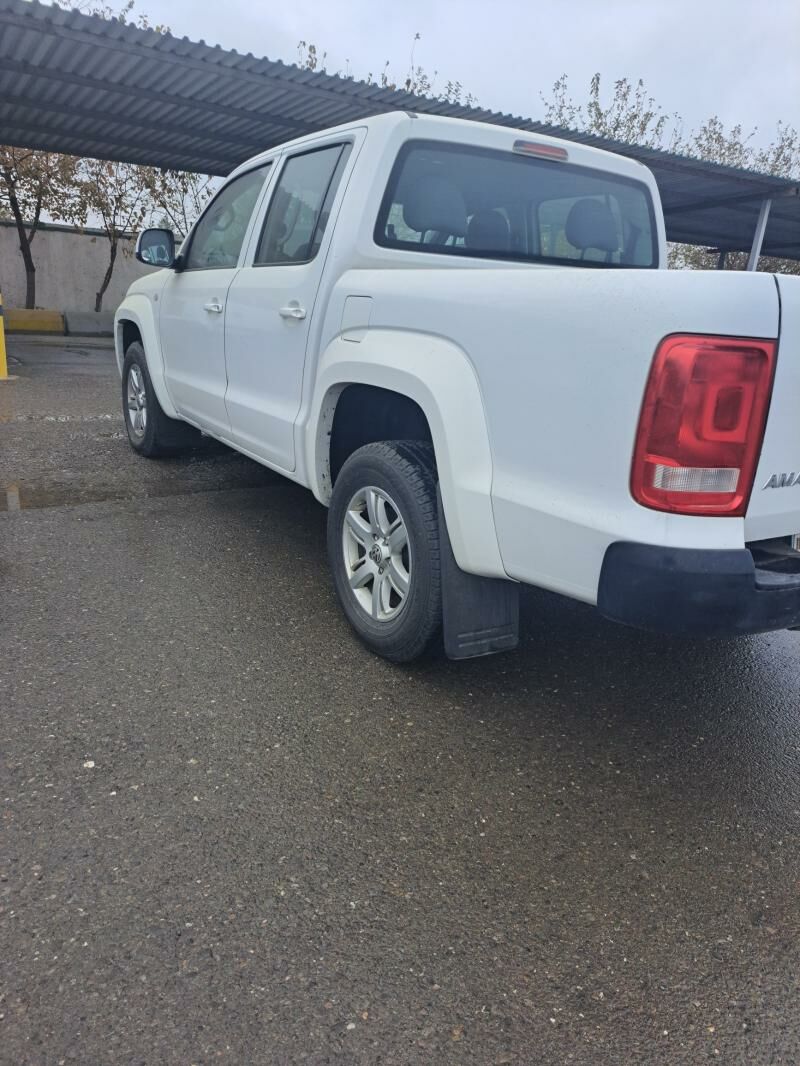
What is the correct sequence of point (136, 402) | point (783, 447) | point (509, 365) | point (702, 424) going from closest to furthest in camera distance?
1. point (702, 424)
2. point (783, 447)
3. point (509, 365)
4. point (136, 402)

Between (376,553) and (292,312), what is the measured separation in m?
1.18

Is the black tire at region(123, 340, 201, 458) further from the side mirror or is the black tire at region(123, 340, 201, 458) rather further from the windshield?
the windshield

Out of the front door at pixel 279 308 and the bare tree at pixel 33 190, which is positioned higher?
the bare tree at pixel 33 190

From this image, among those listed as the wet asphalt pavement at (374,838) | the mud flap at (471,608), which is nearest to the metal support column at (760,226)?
the wet asphalt pavement at (374,838)

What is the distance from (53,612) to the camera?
3.39 meters

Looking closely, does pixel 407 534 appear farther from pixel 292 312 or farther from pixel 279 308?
pixel 279 308

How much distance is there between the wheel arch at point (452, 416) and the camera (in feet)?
8.16

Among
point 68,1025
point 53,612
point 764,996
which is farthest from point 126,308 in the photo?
point 764,996

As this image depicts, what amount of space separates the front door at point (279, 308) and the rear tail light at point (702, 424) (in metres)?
1.83

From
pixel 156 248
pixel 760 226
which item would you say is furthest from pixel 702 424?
pixel 760 226

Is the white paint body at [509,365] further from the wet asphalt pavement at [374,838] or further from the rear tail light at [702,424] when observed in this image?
the wet asphalt pavement at [374,838]

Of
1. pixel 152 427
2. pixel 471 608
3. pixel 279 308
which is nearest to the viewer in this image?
pixel 471 608

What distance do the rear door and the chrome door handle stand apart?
6.57ft

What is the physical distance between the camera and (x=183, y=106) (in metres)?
9.73
